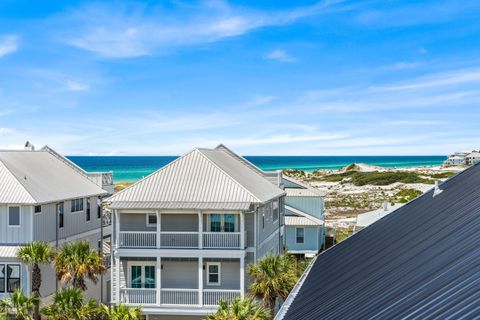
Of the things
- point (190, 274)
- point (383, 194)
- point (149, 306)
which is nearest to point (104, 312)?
point (149, 306)

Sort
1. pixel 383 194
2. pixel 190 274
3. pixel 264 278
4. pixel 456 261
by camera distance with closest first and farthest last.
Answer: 1. pixel 456 261
2. pixel 264 278
3. pixel 190 274
4. pixel 383 194

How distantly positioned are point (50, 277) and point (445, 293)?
28.4 meters

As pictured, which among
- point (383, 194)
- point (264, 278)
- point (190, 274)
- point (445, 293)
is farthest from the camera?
point (383, 194)

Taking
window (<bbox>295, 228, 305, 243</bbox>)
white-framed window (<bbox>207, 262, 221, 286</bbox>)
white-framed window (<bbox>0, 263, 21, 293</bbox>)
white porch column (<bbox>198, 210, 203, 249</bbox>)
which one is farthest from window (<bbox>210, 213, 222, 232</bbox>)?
window (<bbox>295, 228, 305, 243</bbox>)

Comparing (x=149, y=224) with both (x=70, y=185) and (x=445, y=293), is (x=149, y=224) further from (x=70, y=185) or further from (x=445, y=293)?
(x=445, y=293)

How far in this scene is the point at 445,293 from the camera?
662 centimetres

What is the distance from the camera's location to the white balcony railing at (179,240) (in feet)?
97.3

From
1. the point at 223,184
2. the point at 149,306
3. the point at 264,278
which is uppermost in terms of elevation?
the point at 223,184

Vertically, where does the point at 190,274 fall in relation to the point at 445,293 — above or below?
below

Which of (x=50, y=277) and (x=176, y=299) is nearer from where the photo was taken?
(x=176, y=299)

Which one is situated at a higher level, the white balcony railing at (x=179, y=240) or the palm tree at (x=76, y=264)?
the white balcony railing at (x=179, y=240)

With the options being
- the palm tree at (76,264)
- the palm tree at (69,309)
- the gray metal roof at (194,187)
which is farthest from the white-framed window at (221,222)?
the palm tree at (69,309)

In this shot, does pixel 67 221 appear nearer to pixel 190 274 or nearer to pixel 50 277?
pixel 50 277

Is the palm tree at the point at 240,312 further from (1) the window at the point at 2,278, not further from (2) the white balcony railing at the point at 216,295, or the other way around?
(1) the window at the point at 2,278
